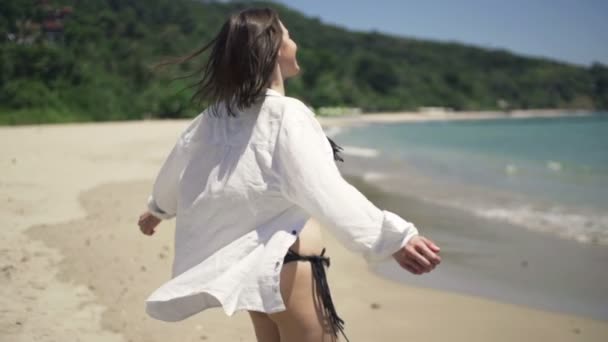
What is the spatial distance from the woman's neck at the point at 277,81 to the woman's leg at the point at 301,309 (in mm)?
508

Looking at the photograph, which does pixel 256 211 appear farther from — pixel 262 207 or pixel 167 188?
pixel 167 188

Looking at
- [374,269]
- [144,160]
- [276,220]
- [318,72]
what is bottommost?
[318,72]

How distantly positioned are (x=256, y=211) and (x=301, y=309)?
1.08 ft

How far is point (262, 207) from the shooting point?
5.31 ft

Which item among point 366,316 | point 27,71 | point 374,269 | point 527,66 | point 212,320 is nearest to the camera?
point 212,320

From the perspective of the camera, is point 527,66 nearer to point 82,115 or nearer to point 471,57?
point 471,57

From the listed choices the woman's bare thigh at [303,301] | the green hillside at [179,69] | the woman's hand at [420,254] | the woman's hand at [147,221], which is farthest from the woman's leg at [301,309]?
the green hillside at [179,69]

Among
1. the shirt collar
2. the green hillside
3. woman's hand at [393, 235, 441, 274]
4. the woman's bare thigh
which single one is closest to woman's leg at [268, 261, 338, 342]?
the woman's bare thigh

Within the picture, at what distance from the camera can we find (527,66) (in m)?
145

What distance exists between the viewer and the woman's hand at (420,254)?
4.87 ft

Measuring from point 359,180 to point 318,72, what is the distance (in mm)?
75500

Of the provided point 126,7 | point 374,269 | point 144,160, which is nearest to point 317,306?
point 374,269

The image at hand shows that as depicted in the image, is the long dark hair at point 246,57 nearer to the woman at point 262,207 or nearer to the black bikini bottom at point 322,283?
the woman at point 262,207

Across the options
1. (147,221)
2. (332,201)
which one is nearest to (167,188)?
(147,221)
